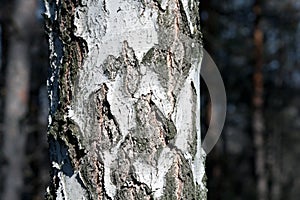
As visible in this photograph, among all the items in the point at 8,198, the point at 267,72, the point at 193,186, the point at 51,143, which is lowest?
the point at 193,186

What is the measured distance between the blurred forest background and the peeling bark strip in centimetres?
416

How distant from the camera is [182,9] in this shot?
3.19 ft

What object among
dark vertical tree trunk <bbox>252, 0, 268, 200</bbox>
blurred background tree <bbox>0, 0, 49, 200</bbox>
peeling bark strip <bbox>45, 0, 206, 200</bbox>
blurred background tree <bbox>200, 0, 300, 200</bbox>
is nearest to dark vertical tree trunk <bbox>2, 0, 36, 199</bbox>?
blurred background tree <bbox>0, 0, 49, 200</bbox>

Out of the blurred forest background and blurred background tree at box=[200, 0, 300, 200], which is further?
blurred background tree at box=[200, 0, 300, 200]

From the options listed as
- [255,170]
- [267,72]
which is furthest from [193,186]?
[267,72]

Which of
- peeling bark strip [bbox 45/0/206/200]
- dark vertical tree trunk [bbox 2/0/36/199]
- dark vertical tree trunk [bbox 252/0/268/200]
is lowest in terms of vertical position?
peeling bark strip [bbox 45/0/206/200]

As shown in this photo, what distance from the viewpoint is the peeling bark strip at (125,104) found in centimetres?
92

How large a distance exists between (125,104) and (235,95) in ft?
34.3

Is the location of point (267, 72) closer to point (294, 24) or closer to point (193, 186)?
point (294, 24)

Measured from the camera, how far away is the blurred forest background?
508cm

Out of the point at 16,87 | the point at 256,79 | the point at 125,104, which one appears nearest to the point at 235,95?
the point at 256,79

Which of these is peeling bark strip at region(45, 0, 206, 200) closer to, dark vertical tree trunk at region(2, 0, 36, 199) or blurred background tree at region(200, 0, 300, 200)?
dark vertical tree trunk at region(2, 0, 36, 199)

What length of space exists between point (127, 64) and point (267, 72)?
10.2 metres

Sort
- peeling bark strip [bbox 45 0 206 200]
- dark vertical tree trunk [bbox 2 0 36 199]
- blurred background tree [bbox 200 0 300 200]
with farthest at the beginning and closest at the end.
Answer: blurred background tree [bbox 200 0 300 200] < dark vertical tree trunk [bbox 2 0 36 199] < peeling bark strip [bbox 45 0 206 200]
